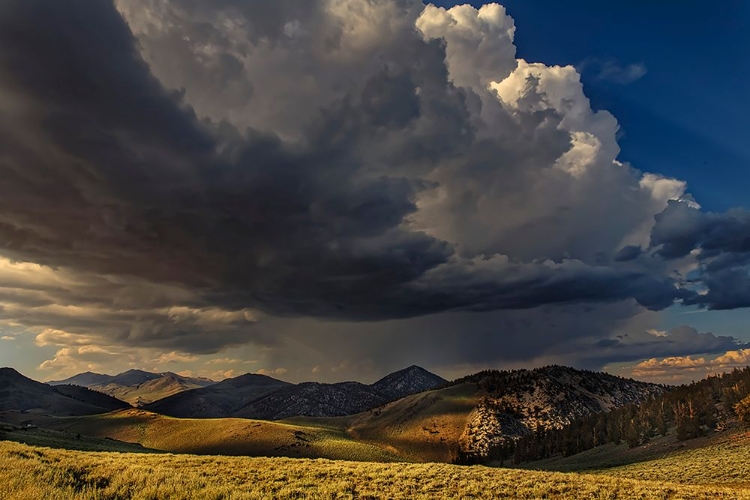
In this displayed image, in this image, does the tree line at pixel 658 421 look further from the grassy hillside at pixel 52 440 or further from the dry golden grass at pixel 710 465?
the grassy hillside at pixel 52 440

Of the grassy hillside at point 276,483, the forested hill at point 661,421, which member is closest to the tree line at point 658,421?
the forested hill at point 661,421

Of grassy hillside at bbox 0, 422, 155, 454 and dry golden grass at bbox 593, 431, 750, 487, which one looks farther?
grassy hillside at bbox 0, 422, 155, 454

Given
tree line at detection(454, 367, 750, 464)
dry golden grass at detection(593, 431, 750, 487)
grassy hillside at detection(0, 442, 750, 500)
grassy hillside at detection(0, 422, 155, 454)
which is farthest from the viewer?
tree line at detection(454, 367, 750, 464)

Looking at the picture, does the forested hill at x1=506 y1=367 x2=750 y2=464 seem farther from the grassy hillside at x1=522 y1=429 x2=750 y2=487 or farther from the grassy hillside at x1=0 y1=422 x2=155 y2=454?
the grassy hillside at x1=0 y1=422 x2=155 y2=454

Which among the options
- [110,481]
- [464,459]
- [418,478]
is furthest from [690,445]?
[464,459]

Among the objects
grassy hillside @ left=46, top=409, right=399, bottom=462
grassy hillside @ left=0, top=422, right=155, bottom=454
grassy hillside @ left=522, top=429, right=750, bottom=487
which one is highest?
grassy hillside @ left=0, top=422, right=155, bottom=454

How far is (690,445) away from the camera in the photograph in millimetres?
67875

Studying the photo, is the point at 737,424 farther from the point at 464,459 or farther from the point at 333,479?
the point at 464,459

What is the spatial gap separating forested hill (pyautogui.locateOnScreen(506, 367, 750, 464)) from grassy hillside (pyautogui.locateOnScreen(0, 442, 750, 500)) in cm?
5373

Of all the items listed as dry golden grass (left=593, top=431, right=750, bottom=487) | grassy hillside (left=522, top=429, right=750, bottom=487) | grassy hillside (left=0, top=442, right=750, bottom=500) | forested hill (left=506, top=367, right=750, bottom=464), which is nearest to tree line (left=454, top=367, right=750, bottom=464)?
forested hill (left=506, top=367, right=750, bottom=464)

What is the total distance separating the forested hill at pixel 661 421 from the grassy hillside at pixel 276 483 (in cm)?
5373

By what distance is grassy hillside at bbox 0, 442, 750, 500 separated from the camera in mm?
21750

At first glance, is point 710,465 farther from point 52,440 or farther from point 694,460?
point 52,440

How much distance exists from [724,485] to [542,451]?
109 metres
